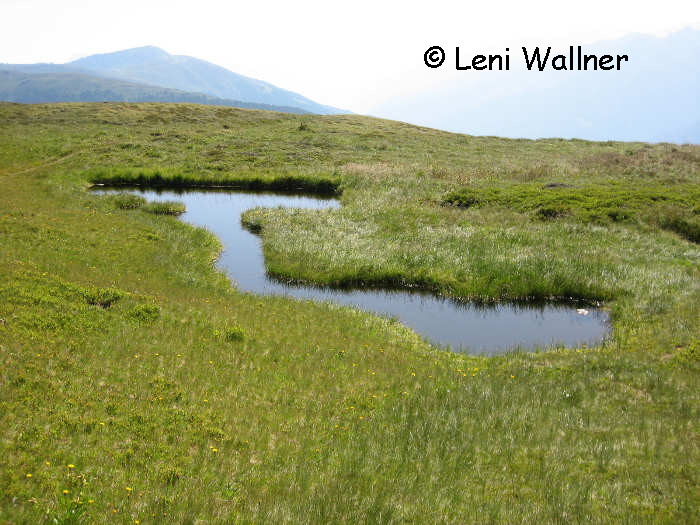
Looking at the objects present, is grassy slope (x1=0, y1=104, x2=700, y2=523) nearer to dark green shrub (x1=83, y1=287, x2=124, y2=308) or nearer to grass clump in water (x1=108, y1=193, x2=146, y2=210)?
dark green shrub (x1=83, y1=287, x2=124, y2=308)

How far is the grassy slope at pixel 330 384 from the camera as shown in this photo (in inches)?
305

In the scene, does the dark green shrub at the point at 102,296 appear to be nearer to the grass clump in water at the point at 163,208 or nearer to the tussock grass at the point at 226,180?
the grass clump in water at the point at 163,208

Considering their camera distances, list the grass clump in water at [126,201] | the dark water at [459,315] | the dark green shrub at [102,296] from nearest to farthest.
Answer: the dark green shrub at [102,296], the dark water at [459,315], the grass clump in water at [126,201]

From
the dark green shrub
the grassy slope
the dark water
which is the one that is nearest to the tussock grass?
the grassy slope

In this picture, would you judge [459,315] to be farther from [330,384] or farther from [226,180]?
[226,180]

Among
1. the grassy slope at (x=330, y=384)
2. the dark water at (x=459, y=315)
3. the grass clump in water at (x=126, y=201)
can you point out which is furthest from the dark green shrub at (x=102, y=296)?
the grass clump in water at (x=126, y=201)

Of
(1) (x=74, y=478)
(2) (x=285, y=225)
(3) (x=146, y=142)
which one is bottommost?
(1) (x=74, y=478)

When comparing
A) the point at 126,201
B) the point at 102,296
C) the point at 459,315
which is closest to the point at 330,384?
the point at 102,296

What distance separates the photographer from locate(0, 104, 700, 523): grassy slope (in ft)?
25.4

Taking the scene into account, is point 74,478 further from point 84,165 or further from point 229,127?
point 229,127

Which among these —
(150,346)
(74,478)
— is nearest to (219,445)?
(74,478)

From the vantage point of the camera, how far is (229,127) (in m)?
80.2

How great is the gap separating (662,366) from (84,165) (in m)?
50.8

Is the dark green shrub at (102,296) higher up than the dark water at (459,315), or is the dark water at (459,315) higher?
the dark green shrub at (102,296)
